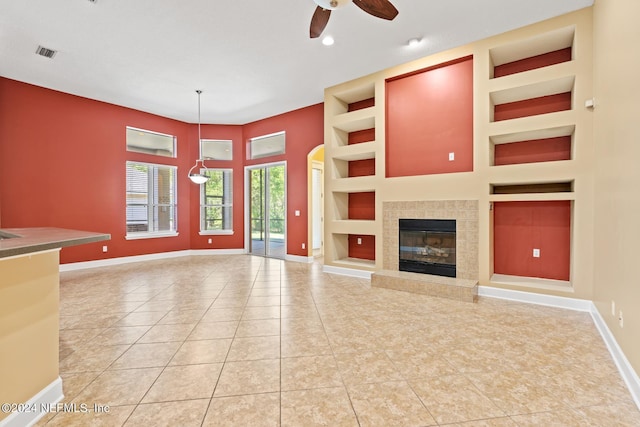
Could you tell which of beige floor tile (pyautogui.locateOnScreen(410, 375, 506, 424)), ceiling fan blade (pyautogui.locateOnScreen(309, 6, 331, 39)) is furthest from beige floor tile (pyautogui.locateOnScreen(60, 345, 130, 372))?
ceiling fan blade (pyautogui.locateOnScreen(309, 6, 331, 39))

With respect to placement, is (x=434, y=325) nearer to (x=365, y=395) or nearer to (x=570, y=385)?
(x=570, y=385)

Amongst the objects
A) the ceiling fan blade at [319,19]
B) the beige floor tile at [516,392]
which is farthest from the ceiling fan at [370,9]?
the beige floor tile at [516,392]

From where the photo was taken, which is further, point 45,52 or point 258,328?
point 45,52

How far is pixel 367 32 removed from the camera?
13.0 ft

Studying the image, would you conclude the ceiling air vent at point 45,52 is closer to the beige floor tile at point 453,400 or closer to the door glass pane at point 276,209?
the door glass pane at point 276,209

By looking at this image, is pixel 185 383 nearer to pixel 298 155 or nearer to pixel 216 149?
pixel 298 155

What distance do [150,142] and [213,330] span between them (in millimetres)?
5955

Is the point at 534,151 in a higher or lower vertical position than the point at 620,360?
higher

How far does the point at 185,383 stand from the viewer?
2.07m

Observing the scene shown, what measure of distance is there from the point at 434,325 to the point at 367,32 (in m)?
3.77

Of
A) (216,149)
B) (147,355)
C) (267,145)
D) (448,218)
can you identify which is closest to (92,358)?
(147,355)

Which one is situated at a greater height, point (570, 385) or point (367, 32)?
point (367, 32)

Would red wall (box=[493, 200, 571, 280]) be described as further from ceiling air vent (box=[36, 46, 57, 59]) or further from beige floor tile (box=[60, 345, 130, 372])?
ceiling air vent (box=[36, 46, 57, 59])

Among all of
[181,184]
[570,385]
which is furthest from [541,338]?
[181,184]
